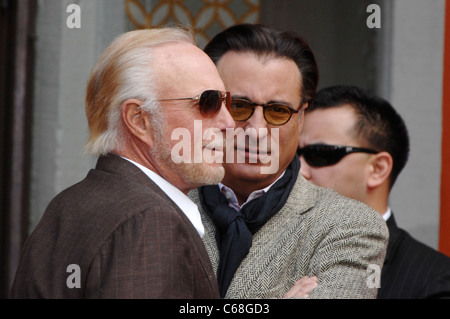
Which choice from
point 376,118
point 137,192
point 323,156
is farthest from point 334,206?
point 376,118

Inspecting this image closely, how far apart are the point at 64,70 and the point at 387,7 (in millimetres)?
2073

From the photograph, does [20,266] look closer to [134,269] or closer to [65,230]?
[65,230]

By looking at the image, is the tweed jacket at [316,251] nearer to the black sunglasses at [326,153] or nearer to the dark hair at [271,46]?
the dark hair at [271,46]

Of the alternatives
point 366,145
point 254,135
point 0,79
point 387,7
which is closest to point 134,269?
point 254,135

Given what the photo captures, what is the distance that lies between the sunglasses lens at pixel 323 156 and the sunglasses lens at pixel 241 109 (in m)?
1.26

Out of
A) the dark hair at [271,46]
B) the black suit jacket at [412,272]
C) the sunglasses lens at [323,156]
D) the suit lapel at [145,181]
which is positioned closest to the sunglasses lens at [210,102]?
the suit lapel at [145,181]

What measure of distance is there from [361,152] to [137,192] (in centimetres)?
210

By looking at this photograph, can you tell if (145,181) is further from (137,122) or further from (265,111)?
(265,111)

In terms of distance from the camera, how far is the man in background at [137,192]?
1.80 meters

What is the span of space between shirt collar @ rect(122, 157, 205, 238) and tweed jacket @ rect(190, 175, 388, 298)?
0.38 m

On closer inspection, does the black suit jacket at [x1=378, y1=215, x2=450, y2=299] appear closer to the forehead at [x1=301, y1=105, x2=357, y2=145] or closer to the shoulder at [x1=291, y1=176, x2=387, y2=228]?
the forehead at [x1=301, y1=105, x2=357, y2=145]

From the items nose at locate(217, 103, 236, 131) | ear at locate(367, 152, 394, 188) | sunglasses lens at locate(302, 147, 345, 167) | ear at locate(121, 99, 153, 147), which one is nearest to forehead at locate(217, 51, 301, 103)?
nose at locate(217, 103, 236, 131)

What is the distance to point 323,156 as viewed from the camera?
3.79 m

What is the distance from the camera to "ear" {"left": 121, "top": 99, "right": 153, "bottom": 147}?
2.22 m
